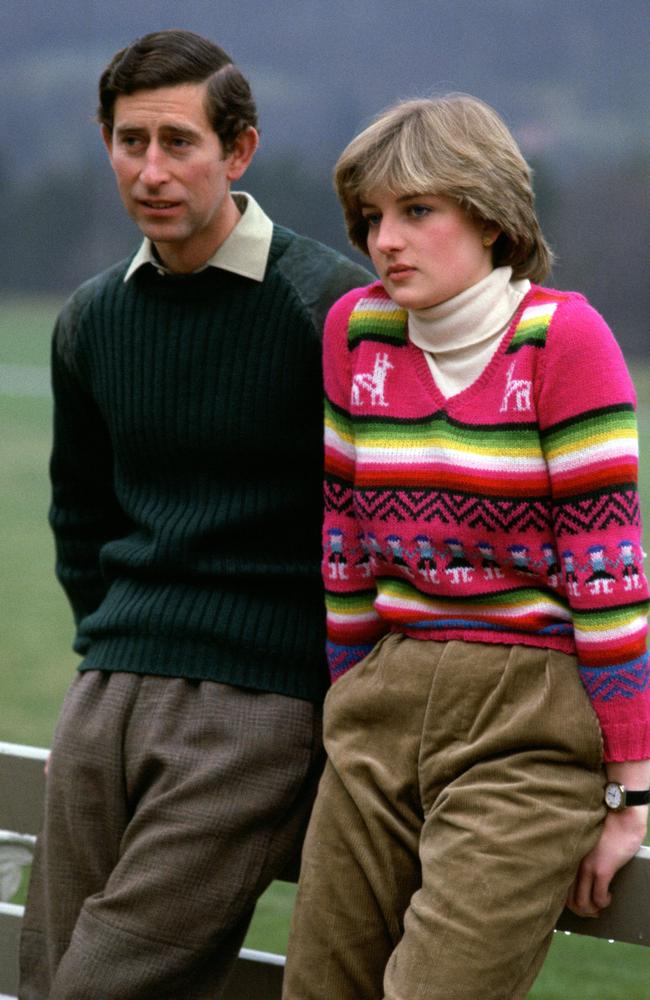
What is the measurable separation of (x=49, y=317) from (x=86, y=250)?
2.94 ft

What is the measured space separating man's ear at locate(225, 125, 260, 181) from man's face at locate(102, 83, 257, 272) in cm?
2

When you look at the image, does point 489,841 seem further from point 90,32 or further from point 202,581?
point 90,32

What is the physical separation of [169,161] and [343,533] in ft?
1.66

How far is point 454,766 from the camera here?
5.48 ft

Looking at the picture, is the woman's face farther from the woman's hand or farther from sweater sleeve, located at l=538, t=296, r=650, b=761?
the woman's hand

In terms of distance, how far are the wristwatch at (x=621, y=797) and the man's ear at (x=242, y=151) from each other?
90 cm

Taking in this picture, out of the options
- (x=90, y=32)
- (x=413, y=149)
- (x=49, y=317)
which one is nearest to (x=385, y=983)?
(x=413, y=149)

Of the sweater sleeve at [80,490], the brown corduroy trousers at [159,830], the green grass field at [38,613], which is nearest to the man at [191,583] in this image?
the brown corduroy trousers at [159,830]

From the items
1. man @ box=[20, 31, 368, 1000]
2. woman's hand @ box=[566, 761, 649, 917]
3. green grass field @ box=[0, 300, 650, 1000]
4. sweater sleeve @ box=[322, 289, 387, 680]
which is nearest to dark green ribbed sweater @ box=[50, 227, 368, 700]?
man @ box=[20, 31, 368, 1000]

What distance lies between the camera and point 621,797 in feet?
5.41

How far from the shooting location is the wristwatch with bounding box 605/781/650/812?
1.65 m

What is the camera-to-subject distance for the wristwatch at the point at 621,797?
5.40 ft

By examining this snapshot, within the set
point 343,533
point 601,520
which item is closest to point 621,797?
point 601,520

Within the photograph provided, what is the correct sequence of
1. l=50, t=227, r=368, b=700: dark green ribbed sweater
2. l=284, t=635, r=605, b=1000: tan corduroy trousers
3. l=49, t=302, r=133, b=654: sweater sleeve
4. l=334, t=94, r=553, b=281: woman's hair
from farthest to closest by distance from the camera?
l=49, t=302, r=133, b=654: sweater sleeve < l=50, t=227, r=368, b=700: dark green ribbed sweater < l=334, t=94, r=553, b=281: woman's hair < l=284, t=635, r=605, b=1000: tan corduroy trousers
